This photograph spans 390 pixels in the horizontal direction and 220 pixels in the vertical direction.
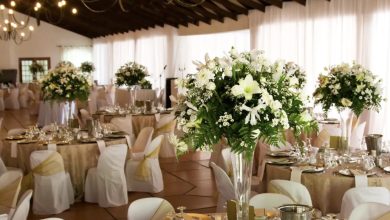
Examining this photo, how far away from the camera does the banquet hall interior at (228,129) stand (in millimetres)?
2486

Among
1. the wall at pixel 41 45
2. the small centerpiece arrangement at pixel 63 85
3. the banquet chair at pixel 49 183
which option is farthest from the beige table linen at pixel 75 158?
the wall at pixel 41 45

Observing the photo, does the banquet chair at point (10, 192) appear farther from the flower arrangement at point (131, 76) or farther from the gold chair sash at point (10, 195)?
the flower arrangement at point (131, 76)

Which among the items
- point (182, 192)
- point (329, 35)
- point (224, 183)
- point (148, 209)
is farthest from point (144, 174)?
point (329, 35)

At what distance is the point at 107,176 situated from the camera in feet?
20.1

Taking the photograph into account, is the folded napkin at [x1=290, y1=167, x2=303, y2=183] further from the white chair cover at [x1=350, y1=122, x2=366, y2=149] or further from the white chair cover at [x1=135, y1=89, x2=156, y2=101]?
the white chair cover at [x1=135, y1=89, x2=156, y2=101]

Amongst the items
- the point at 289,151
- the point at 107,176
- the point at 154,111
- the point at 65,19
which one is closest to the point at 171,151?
the point at 154,111

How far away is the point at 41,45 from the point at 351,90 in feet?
67.8

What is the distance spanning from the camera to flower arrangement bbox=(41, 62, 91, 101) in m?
7.58

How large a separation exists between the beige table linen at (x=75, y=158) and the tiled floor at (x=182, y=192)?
34cm

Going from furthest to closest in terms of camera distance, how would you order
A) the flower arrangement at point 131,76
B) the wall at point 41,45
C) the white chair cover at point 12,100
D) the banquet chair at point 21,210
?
the wall at point 41,45 < the white chair cover at point 12,100 < the flower arrangement at point 131,76 < the banquet chair at point 21,210

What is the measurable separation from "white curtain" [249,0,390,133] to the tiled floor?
10.8 feet

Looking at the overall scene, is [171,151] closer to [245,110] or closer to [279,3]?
[279,3]

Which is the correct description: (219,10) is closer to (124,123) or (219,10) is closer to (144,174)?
(124,123)

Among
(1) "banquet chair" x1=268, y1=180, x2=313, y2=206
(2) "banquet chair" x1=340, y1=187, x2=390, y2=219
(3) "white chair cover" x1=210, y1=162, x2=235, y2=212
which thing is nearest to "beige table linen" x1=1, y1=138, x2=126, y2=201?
(3) "white chair cover" x1=210, y1=162, x2=235, y2=212
